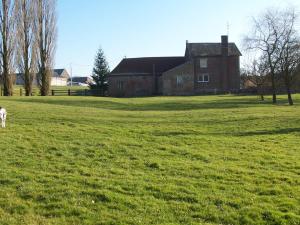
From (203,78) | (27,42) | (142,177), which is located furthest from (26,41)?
(142,177)

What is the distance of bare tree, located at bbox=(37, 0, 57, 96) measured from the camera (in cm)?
5155

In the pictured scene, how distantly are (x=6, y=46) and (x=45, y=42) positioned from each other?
7.90 metres

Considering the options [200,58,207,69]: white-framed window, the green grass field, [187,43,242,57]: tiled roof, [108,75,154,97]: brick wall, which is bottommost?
the green grass field

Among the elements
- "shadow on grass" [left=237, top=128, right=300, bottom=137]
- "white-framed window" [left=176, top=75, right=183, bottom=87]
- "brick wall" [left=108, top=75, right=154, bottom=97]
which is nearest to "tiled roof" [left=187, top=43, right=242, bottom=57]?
"white-framed window" [left=176, top=75, right=183, bottom=87]

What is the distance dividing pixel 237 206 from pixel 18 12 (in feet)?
142

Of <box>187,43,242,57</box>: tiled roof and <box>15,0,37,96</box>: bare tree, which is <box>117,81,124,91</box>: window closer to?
<box>187,43,242,57</box>: tiled roof

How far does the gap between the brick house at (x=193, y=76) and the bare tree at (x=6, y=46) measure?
83.5ft

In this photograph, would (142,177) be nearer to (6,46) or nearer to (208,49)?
(6,46)

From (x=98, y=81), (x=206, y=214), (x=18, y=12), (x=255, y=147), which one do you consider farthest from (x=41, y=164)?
(x=98, y=81)

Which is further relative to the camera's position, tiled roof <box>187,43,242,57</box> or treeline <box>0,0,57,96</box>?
tiled roof <box>187,43,242,57</box>

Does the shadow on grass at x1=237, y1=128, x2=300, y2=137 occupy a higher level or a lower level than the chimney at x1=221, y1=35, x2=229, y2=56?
lower

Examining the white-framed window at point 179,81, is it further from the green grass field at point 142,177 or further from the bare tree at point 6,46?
the green grass field at point 142,177

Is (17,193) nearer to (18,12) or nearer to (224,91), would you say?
(18,12)

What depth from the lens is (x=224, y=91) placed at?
69.9 metres
